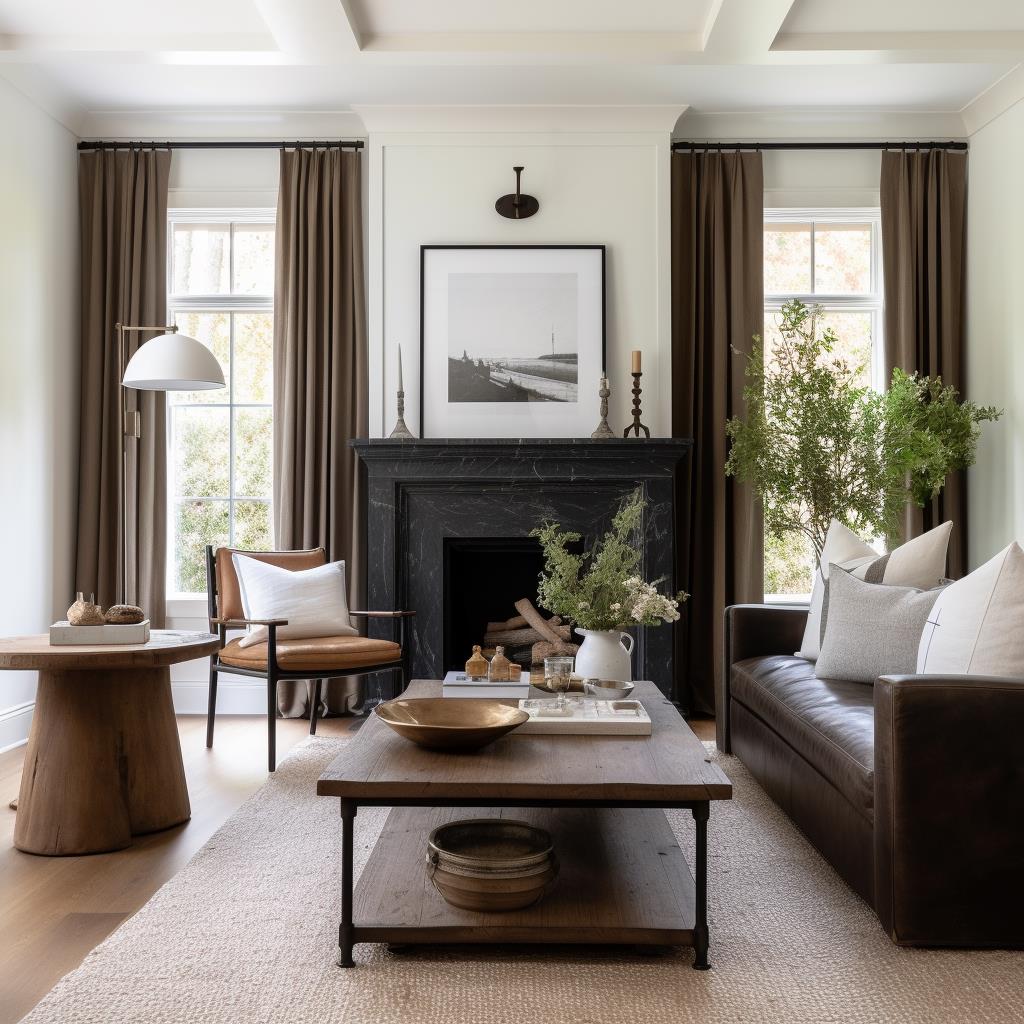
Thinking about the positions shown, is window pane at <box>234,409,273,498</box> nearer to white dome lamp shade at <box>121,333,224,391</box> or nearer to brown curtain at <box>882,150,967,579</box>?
white dome lamp shade at <box>121,333,224,391</box>

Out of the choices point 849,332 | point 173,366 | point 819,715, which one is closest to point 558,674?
point 819,715

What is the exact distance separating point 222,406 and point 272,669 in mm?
1903

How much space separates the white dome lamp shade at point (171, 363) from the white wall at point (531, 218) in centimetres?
90

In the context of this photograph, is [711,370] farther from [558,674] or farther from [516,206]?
[558,674]

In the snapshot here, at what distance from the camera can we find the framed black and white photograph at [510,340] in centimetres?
481

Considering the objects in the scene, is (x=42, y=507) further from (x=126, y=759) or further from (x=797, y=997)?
(x=797, y=997)

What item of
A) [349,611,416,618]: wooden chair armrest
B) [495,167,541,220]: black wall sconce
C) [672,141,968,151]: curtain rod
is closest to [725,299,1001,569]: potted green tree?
[672,141,968,151]: curtain rod

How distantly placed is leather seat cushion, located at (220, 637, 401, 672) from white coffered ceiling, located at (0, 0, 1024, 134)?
246 centimetres

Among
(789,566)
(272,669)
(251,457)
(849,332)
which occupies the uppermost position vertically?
(849,332)

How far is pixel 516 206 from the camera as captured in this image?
481 centimetres

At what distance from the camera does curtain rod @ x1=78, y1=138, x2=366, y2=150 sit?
16.3 ft

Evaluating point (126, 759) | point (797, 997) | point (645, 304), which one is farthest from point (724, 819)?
point (645, 304)

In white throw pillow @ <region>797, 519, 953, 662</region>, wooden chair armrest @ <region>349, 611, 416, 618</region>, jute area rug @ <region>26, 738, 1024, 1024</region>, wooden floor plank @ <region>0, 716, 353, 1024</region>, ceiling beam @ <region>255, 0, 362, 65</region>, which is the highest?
ceiling beam @ <region>255, 0, 362, 65</region>

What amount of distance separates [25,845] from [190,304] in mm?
3069
